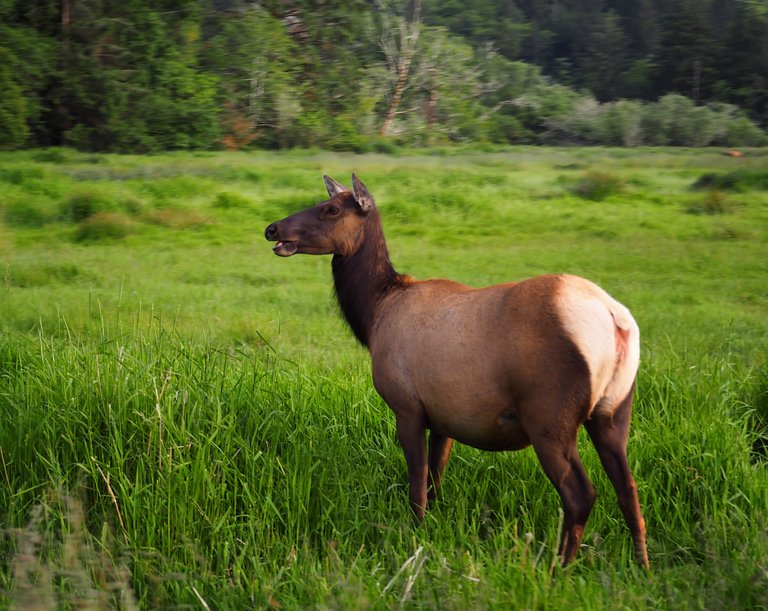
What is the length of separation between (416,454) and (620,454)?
0.82m

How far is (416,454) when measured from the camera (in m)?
3.68

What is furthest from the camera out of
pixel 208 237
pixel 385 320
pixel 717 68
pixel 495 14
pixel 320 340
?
pixel 495 14

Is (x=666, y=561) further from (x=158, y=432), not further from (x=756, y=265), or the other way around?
(x=756, y=265)

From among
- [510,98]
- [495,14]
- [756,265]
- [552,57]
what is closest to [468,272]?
[756,265]

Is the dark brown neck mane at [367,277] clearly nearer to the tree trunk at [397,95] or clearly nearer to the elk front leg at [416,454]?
the elk front leg at [416,454]

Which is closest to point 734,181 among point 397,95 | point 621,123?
point 621,123

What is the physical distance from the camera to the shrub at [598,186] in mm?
13992

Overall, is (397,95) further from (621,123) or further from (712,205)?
(712,205)

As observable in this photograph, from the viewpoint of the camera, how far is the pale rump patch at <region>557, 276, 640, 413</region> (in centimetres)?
315

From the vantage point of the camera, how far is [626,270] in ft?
35.7

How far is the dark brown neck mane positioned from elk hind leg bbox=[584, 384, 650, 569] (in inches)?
48.5

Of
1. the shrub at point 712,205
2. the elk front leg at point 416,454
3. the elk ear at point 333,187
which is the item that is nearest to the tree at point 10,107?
the shrub at point 712,205

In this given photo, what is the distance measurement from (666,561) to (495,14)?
601 inches

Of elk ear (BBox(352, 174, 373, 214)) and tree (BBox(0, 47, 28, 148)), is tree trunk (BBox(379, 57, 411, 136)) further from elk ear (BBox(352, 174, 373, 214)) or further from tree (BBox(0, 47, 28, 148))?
elk ear (BBox(352, 174, 373, 214))
